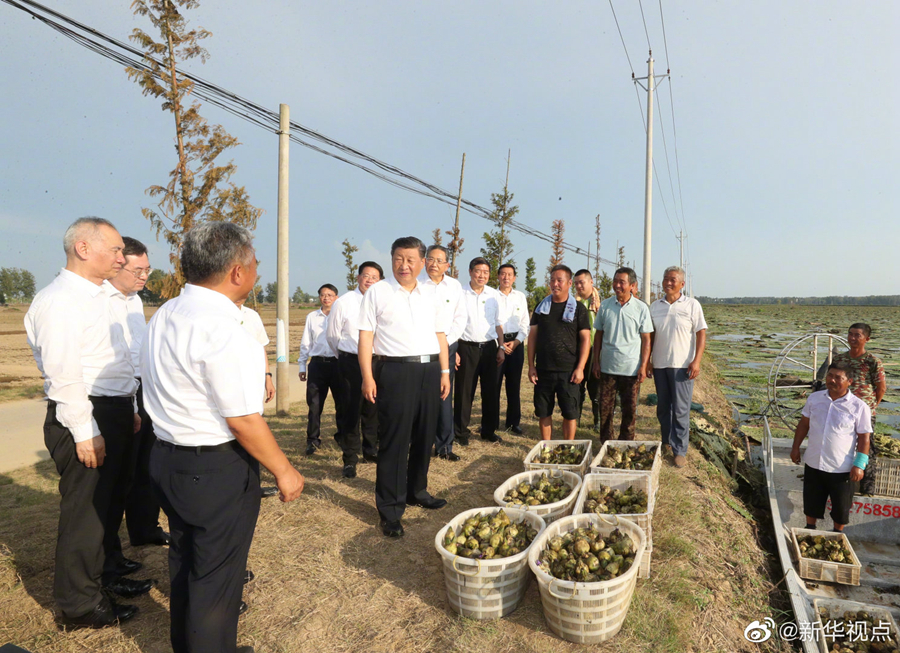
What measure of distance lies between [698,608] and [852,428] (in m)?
2.56

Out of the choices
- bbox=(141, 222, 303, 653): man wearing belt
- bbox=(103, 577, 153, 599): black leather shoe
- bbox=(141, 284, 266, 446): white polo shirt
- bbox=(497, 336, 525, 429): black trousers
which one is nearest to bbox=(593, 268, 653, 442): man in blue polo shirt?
bbox=(497, 336, 525, 429): black trousers

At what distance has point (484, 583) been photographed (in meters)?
2.56

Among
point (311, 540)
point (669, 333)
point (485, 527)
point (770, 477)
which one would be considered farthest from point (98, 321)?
point (770, 477)

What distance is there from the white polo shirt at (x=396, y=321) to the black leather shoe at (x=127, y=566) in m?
1.94

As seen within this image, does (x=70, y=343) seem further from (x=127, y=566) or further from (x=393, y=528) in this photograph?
(x=393, y=528)

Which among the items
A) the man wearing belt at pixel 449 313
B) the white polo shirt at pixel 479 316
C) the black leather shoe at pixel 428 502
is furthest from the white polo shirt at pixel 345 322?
the black leather shoe at pixel 428 502

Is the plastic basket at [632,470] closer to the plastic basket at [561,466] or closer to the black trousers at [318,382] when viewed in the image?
the plastic basket at [561,466]

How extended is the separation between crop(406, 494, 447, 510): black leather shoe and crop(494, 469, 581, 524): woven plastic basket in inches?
21.9

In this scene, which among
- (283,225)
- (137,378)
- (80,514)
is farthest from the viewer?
(283,225)

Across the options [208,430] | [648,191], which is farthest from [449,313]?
[648,191]

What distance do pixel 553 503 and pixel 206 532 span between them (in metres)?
2.18

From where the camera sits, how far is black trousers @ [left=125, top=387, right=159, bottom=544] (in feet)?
10.7

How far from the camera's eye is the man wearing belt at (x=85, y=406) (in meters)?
2.29

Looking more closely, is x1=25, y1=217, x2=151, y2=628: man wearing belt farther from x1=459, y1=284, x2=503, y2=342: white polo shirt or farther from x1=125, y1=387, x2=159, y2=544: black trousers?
x1=459, y1=284, x2=503, y2=342: white polo shirt
